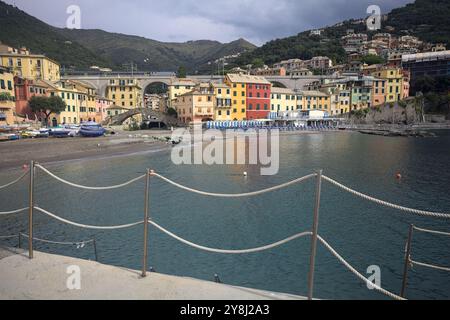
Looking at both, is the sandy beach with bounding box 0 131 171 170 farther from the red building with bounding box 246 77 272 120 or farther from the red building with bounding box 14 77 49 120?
the red building with bounding box 246 77 272 120

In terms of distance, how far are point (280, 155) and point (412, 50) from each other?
Result: 145 meters

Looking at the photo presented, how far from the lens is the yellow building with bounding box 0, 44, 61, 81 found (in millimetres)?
68125

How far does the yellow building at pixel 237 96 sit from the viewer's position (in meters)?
77.1

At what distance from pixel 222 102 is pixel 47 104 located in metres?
36.1

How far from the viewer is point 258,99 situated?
8094cm

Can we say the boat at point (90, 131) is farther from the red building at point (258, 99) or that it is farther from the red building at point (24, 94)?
the red building at point (258, 99)

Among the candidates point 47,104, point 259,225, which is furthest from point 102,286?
point 47,104

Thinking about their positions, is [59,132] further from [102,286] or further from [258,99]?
[102,286]

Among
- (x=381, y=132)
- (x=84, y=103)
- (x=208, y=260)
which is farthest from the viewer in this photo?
(x=381, y=132)

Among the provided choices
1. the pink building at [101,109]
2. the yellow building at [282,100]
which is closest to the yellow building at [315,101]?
the yellow building at [282,100]

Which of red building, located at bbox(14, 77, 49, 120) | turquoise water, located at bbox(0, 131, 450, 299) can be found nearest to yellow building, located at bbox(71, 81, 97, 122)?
red building, located at bbox(14, 77, 49, 120)
